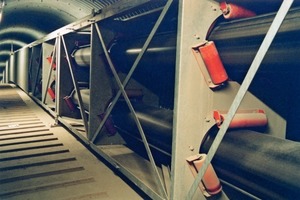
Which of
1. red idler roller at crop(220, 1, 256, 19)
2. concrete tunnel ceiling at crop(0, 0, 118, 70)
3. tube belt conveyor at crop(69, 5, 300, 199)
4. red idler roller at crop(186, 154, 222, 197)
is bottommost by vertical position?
red idler roller at crop(186, 154, 222, 197)

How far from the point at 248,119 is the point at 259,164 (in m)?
0.46

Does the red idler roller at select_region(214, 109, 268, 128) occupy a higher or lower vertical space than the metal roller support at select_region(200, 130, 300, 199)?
higher

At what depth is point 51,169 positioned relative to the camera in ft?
9.20

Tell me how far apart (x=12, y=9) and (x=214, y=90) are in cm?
843

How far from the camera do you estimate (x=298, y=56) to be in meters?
1.37

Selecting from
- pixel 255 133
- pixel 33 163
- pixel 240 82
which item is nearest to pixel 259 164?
pixel 255 133

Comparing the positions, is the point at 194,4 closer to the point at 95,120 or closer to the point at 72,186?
the point at 72,186

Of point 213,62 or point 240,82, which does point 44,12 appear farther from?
point 213,62

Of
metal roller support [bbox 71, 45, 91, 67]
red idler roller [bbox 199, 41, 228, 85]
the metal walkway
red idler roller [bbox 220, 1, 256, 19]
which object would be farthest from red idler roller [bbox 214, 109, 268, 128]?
metal roller support [bbox 71, 45, 91, 67]

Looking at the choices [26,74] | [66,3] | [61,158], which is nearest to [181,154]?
[61,158]

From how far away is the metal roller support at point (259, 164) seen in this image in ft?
4.51

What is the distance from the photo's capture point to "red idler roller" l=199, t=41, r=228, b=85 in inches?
65.1

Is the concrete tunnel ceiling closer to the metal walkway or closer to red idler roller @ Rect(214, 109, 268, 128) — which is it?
the metal walkway

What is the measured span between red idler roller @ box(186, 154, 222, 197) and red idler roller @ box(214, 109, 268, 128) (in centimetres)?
26
